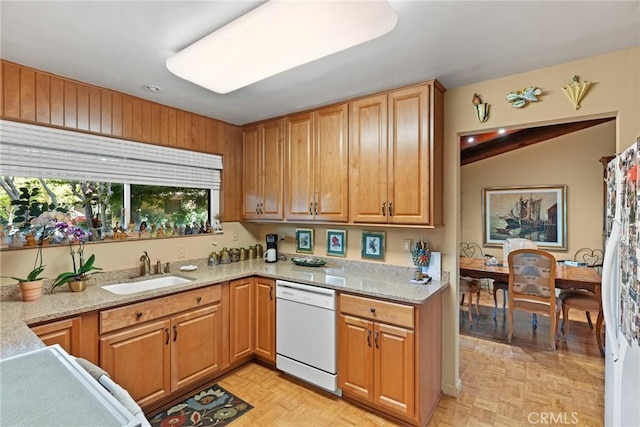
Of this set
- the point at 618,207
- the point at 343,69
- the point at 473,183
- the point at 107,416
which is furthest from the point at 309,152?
the point at 473,183

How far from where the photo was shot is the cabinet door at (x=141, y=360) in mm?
1965

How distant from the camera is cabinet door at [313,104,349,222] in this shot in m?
2.63

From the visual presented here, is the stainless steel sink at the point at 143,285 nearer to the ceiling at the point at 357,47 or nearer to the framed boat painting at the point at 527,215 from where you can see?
the ceiling at the point at 357,47

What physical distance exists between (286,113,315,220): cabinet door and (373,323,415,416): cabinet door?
48.8 inches

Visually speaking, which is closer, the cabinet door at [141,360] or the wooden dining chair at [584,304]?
the cabinet door at [141,360]

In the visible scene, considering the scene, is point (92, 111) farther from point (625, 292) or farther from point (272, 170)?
point (625, 292)

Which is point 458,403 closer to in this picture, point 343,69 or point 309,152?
point 309,152

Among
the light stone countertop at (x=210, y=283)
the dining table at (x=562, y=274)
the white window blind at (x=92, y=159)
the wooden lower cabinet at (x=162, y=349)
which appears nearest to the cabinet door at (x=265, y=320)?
the light stone countertop at (x=210, y=283)

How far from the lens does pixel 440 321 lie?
241 centimetres

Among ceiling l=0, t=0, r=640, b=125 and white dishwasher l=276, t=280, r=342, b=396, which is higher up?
ceiling l=0, t=0, r=640, b=125

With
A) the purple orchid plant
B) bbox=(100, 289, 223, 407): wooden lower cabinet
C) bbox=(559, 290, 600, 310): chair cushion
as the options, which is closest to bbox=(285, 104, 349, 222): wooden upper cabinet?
bbox=(100, 289, 223, 407): wooden lower cabinet

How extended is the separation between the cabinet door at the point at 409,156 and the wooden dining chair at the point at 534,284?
1891 mm

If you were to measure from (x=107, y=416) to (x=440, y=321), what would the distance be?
222 cm

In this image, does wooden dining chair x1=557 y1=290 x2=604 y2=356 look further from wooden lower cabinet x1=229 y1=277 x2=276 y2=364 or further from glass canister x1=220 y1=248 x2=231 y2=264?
glass canister x1=220 y1=248 x2=231 y2=264
